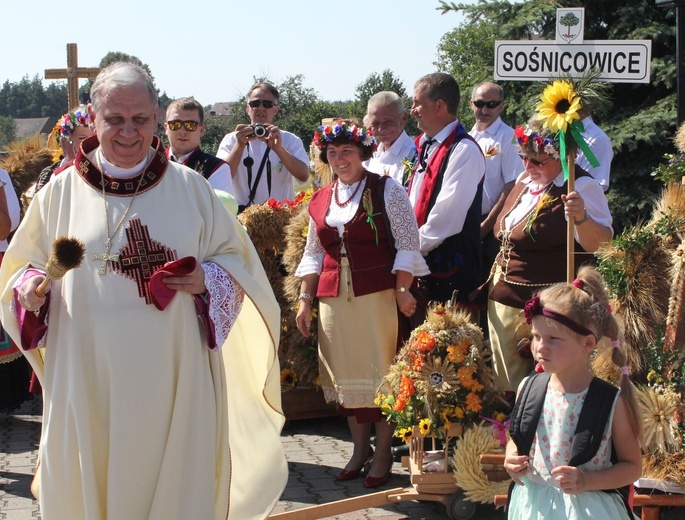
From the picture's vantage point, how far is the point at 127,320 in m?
3.82

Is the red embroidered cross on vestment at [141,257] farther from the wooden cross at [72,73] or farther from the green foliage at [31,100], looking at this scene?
the green foliage at [31,100]

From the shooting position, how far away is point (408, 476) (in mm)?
6027

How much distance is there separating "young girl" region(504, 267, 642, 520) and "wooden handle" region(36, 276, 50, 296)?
1747 millimetres

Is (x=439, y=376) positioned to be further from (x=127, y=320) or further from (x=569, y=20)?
(x=569, y=20)

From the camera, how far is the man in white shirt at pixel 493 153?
22.8 feet

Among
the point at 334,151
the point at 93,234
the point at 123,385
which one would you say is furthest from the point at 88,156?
the point at 334,151

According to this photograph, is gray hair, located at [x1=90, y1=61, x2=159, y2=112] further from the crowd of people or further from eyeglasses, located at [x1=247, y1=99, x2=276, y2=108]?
eyeglasses, located at [x1=247, y1=99, x2=276, y2=108]

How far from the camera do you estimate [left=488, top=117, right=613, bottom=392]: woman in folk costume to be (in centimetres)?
523

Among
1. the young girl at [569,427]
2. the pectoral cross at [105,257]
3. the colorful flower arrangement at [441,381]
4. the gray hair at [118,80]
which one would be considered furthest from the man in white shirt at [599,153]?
the pectoral cross at [105,257]

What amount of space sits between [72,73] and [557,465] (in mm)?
10076

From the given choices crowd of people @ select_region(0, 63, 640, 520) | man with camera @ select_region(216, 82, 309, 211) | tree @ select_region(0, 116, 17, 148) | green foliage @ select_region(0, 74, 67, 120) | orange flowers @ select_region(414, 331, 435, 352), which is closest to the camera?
crowd of people @ select_region(0, 63, 640, 520)

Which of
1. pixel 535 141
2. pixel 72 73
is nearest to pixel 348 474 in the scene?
pixel 535 141

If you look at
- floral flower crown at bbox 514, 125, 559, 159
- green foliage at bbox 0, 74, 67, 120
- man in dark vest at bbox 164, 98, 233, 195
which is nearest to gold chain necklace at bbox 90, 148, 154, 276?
floral flower crown at bbox 514, 125, 559, 159

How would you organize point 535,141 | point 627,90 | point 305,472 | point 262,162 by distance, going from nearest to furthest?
point 535,141 < point 305,472 < point 262,162 < point 627,90
